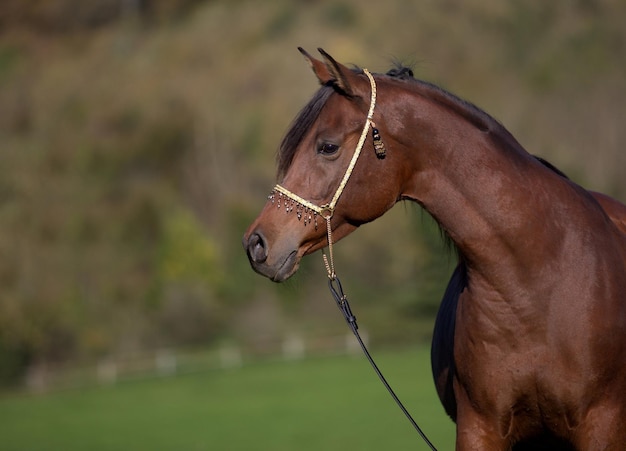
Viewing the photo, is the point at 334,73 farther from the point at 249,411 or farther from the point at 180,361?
the point at 180,361

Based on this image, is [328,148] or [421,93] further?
[421,93]

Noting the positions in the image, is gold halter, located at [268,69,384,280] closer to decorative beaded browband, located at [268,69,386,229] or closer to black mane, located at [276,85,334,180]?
decorative beaded browband, located at [268,69,386,229]

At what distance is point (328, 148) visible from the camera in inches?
164

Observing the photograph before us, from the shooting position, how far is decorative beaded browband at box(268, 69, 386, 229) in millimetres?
4148

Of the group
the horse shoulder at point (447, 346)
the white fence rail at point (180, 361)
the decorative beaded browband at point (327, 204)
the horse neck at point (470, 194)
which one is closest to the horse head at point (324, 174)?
the decorative beaded browband at point (327, 204)

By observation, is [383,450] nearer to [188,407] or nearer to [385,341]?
[188,407]

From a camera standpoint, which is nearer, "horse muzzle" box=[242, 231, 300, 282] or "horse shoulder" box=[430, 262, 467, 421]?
"horse muzzle" box=[242, 231, 300, 282]

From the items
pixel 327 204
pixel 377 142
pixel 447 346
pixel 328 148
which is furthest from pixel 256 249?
pixel 447 346


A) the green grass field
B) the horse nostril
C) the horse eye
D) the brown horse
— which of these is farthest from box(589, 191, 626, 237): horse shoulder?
the green grass field

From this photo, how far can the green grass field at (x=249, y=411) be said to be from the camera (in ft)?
61.9

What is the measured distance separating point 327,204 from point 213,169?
50.8 m

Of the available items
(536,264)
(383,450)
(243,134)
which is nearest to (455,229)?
(536,264)

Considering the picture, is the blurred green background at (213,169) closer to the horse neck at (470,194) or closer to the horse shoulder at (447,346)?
the horse shoulder at (447,346)

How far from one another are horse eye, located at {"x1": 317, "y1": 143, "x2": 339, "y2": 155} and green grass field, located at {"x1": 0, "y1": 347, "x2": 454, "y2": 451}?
11596mm
